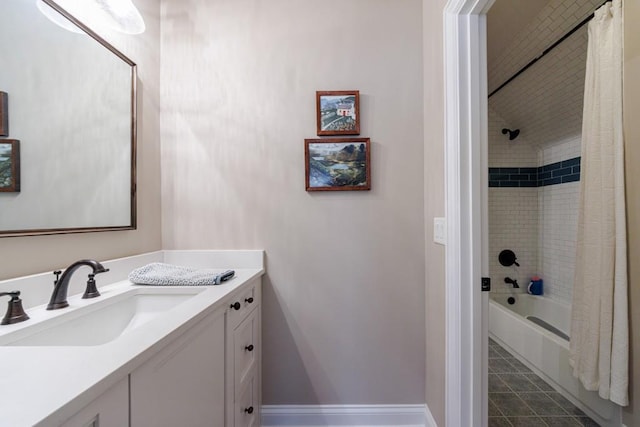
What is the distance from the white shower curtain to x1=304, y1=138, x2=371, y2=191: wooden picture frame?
1.21 metres

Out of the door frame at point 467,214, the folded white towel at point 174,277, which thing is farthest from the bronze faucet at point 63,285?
the door frame at point 467,214

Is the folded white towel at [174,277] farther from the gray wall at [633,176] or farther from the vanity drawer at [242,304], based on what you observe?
the gray wall at [633,176]

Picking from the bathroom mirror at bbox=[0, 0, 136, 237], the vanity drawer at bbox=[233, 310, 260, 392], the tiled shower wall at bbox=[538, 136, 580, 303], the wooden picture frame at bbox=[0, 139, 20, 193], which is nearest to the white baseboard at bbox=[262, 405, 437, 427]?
the vanity drawer at bbox=[233, 310, 260, 392]

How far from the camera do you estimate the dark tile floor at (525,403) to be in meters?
1.57

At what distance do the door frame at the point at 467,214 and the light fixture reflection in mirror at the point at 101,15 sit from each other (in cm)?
136

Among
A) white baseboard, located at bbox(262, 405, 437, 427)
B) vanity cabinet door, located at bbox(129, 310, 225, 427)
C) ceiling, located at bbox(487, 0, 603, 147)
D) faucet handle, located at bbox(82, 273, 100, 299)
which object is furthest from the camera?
ceiling, located at bbox(487, 0, 603, 147)

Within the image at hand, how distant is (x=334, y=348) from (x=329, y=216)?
76 centimetres

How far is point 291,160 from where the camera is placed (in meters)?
1.54

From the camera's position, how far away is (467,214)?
3.49 ft

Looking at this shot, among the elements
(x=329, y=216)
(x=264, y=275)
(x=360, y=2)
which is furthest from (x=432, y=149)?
(x=264, y=275)

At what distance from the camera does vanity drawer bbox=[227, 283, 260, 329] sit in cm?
110

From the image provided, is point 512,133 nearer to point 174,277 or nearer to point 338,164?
point 338,164

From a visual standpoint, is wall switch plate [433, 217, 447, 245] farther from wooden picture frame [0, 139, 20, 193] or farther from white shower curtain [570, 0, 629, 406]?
wooden picture frame [0, 139, 20, 193]

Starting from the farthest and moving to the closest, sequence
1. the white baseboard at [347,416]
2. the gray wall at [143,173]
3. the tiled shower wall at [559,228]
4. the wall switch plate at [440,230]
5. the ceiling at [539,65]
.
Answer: the tiled shower wall at [559,228], the ceiling at [539,65], the white baseboard at [347,416], the wall switch plate at [440,230], the gray wall at [143,173]
